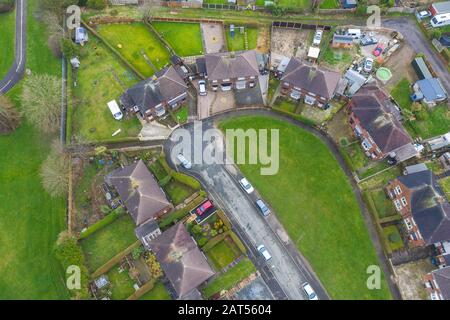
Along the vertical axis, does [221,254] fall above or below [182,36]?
below

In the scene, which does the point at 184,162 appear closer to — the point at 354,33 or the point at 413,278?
the point at 413,278

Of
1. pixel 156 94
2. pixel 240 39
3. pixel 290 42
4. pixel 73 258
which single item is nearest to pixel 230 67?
pixel 240 39

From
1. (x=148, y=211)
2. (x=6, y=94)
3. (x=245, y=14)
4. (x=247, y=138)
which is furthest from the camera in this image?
(x=245, y=14)

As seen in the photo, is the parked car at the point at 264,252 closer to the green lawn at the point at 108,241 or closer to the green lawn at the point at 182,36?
the green lawn at the point at 108,241

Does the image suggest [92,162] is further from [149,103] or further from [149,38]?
[149,38]

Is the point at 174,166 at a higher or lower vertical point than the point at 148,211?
higher

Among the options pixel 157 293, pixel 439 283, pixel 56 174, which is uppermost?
pixel 56 174

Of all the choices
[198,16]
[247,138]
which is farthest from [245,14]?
[247,138]
